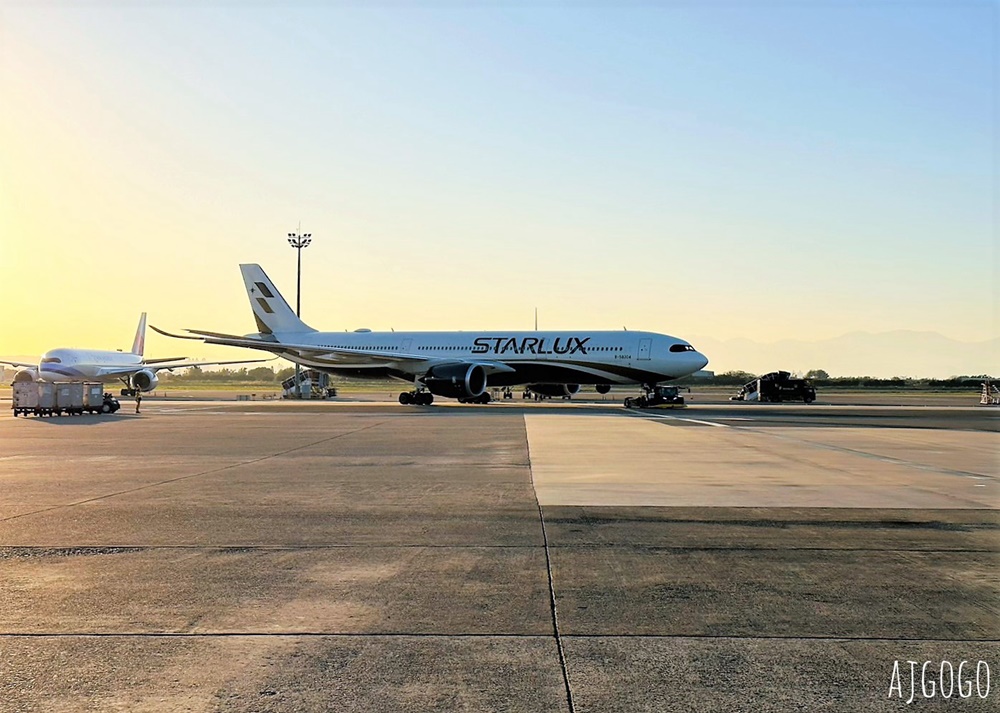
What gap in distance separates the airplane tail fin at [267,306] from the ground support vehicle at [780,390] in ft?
96.9

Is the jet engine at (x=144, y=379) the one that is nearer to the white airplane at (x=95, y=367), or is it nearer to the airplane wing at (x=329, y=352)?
the white airplane at (x=95, y=367)

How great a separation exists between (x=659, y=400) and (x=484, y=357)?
9267 millimetres

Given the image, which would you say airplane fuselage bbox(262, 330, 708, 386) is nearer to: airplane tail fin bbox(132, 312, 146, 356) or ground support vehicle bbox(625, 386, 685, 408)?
ground support vehicle bbox(625, 386, 685, 408)

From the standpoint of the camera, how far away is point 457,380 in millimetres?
43938

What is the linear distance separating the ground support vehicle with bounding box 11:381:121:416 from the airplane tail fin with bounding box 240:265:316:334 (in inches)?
546

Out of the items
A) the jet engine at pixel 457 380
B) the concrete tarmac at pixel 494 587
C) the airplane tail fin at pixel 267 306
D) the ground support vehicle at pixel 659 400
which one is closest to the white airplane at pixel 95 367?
the airplane tail fin at pixel 267 306

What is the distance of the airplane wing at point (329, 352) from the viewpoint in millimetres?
47125

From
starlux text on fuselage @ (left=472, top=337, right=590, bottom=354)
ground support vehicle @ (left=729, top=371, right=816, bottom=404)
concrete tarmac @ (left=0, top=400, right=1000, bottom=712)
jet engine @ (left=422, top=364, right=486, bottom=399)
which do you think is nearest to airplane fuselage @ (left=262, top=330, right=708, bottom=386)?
starlux text on fuselage @ (left=472, top=337, right=590, bottom=354)

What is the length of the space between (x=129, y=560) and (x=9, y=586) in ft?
3.98

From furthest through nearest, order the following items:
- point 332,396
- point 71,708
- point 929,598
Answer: point 332,396, point 929,598, point 71,708

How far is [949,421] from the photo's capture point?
1318 inches

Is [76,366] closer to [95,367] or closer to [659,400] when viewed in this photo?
[95,367]

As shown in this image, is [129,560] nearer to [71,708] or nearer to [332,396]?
[71,708]

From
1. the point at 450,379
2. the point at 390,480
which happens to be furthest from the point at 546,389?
the point at 390,480
